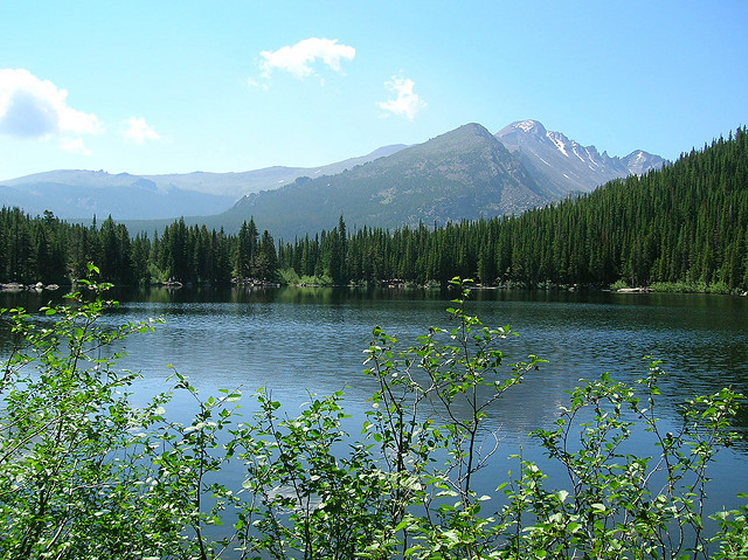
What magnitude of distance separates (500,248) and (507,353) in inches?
5110

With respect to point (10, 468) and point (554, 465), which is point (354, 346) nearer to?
point (554, 465)

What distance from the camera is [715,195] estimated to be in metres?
156

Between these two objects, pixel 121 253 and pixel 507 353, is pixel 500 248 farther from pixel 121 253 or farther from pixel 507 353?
pixel 507 353

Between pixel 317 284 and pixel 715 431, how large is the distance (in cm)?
18011

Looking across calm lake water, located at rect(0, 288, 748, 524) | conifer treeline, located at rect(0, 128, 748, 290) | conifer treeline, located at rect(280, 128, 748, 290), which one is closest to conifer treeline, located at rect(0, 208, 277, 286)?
conifer treeline, located at rect(0, 128, 748, 290)

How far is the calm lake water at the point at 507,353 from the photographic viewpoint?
2209 centimetres

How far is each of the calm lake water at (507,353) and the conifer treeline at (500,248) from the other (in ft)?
234

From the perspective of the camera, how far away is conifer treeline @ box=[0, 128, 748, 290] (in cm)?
12888

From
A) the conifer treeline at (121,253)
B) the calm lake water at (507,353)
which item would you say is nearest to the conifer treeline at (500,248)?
the conifer treeline at (121,253)

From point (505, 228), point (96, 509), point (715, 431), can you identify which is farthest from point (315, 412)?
point (505, 228)

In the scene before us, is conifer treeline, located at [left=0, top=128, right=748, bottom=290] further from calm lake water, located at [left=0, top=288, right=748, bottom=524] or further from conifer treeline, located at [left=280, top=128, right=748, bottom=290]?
calm lake water, located at [left=0, top=288, right=748, bottom=524]

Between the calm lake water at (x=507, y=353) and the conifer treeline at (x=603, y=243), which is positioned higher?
the conifer treeline at (x=603, y=243)

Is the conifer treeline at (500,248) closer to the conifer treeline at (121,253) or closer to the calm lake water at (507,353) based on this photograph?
the conifer treeline at (121,253)

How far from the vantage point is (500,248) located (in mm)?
162500
